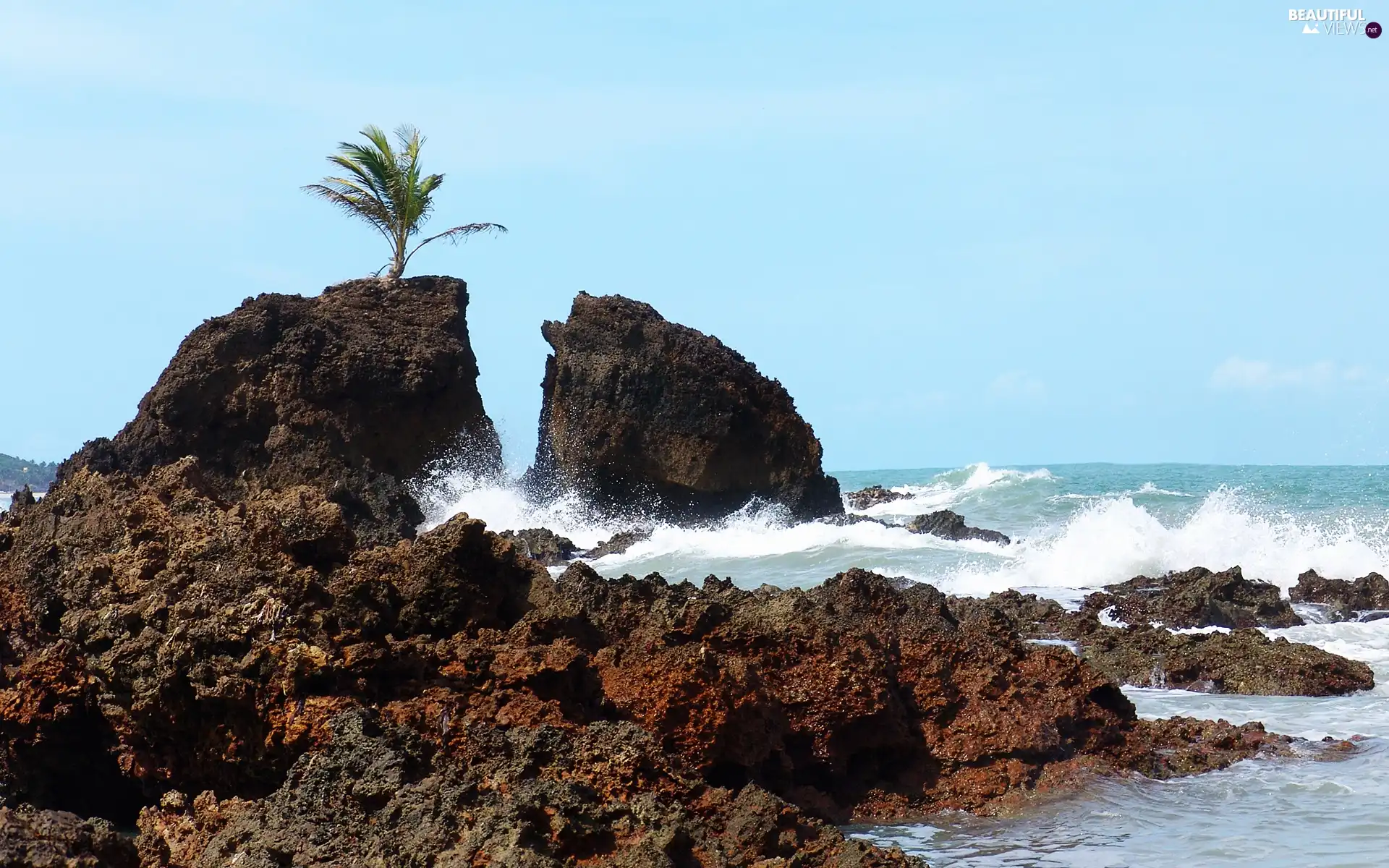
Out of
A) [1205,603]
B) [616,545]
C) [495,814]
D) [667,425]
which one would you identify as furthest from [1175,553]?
[495,814]

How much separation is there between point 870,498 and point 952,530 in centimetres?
1321

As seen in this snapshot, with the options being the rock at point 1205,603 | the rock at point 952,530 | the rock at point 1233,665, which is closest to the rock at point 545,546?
the rock at point 952,530

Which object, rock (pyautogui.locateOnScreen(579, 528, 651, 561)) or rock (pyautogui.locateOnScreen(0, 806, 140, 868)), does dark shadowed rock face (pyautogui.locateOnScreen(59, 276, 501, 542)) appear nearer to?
rock (pyautogui.locateOnScreen(579, 528, 651, 561))

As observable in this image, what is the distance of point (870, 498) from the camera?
34188 millimetres

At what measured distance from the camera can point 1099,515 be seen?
57.4ft

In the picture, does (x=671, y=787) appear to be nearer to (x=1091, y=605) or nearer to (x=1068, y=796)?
(x=1068, y=796)

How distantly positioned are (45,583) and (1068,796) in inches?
181

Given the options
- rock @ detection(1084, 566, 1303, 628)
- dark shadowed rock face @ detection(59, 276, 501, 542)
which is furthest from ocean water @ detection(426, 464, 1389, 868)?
dark shadowed rock face @ detection(59, 276, 501, 542)

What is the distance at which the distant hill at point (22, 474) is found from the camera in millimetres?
61875

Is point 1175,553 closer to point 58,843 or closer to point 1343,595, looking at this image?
point 1343,595

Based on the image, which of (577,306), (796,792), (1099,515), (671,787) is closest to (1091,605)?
(1099,515)

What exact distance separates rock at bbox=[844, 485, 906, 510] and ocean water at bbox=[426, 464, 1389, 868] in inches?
32.3

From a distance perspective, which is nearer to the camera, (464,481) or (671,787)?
(671,787)

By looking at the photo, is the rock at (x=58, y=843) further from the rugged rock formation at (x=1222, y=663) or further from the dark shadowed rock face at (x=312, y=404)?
the dark shadowed rock face at (x=312, y=404)
